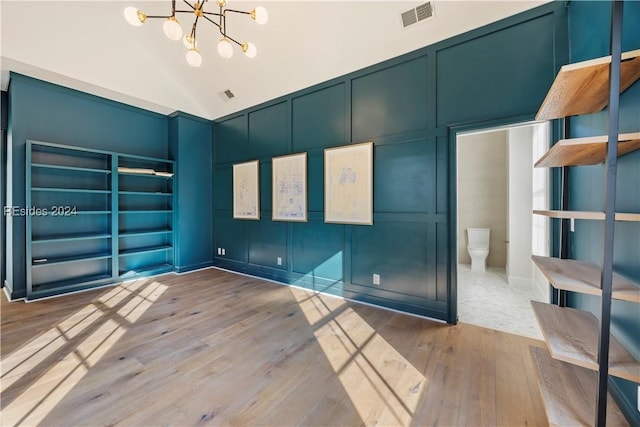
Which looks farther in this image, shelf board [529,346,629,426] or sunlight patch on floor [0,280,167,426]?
sunlight patch on floor [0,280,167,426]

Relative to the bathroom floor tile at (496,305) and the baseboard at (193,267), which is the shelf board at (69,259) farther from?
the bathroom floor tile at (496,305)

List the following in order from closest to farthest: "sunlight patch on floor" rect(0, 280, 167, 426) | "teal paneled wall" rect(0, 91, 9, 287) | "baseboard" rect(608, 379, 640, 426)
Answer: "baseboard" rect(608, 379, 640, 426)
"sunlight patch on floor" rect(0, 280, 167, 426)
"teal paneled wall" rect(0, 91, 9, 287)

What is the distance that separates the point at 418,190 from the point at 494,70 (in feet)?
4.38

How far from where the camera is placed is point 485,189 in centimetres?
532

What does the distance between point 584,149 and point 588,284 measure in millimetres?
663

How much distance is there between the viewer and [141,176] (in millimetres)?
4582

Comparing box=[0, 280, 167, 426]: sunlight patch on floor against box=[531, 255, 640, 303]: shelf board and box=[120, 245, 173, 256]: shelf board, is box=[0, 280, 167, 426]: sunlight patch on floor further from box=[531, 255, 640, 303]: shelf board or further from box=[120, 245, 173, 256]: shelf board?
box=[531, 255, 640, 303]: shelf board

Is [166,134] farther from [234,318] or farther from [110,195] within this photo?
[234,318]

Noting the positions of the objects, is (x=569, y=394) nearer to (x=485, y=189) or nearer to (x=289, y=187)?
(x=289, y=187)

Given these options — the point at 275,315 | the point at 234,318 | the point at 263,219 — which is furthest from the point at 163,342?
the point at 263,219

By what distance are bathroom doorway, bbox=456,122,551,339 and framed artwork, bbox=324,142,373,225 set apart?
1.03 m

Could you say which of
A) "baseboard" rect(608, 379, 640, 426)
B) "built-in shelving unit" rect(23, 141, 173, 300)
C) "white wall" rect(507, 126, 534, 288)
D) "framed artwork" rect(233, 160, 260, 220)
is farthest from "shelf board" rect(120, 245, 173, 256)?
"white wall" rect(507, 126, 534, 288)

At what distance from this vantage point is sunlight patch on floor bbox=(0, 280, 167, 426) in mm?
1579

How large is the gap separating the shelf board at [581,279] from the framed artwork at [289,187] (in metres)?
2.79
